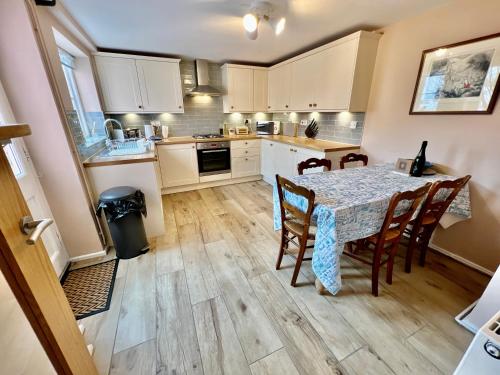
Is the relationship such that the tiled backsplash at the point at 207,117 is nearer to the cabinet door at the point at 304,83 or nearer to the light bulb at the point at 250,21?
the cabinet door at the point at 304,83

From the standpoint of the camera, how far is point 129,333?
1.38 m

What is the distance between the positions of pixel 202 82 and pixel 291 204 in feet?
10.6

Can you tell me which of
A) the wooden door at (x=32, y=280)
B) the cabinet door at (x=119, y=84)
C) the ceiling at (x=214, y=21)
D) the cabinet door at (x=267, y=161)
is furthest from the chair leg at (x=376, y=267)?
the cabinet door at (x=119, y=84)

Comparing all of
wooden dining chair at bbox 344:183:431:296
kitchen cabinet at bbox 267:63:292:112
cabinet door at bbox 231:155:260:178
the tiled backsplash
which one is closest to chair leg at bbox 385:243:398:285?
wooden dining chair at bbox 344:183:431:296

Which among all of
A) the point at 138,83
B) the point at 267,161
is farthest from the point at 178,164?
the point at 267,161

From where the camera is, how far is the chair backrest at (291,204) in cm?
135

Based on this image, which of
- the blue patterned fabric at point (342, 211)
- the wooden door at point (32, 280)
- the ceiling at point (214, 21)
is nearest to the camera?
the wooden door at point (32, 280)

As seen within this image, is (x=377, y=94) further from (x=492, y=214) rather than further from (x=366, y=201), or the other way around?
(x=366, y=201)

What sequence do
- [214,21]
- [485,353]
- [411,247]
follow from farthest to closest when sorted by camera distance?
[214,21] → [411,247] → [485,353]

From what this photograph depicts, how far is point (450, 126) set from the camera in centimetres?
195

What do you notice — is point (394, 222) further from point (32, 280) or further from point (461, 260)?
point (32, 280)

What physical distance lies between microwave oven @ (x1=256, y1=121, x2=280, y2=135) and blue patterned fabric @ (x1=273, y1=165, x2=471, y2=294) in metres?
2.76

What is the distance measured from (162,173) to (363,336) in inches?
132

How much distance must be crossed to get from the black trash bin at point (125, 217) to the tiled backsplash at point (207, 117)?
2182mm
